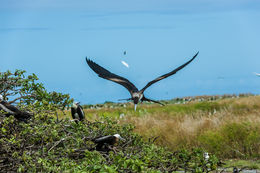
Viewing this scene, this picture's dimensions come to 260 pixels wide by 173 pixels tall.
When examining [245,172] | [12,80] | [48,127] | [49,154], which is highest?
[12,80]

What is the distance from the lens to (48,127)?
5.36 metres

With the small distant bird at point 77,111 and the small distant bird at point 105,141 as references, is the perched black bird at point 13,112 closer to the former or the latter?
the small distant bird at point 105,141

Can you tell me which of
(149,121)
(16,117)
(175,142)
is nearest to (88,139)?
(16,117)

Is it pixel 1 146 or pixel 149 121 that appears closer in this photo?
pixel 1 146

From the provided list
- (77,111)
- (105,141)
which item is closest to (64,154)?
(105,141)

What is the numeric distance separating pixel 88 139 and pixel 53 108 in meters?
0.71

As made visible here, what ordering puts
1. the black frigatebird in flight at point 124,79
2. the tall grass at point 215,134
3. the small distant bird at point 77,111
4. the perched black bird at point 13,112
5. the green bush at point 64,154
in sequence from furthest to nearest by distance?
1. the tall grass at point 215,134
2. the black frigatebird in flight at point 124,79
3. the small distant bird at point 77,111
4. the perched black bird at point 13,112
5. the green bush at point 64,154

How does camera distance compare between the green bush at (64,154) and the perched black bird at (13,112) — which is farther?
the perched black bird at (13,112)

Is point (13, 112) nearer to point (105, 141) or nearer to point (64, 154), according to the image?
point (64, 154)

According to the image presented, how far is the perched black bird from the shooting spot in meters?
5.24

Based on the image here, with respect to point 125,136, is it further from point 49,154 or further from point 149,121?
point 149,121

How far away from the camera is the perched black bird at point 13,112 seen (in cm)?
524

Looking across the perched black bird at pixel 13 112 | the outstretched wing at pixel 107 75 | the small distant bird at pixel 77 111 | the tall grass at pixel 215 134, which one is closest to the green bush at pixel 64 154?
the perched black bird at pixel 13 112

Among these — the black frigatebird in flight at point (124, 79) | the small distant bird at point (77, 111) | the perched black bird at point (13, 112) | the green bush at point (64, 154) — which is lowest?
the green bush at point (64, 154)
